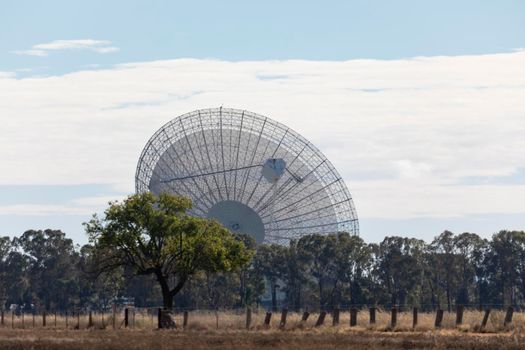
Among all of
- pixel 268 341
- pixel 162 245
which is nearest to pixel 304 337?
pixel 268 341

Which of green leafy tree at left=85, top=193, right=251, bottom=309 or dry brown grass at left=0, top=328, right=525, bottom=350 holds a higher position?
green leafy tree at left=85, top=193, right=251, bottom=309

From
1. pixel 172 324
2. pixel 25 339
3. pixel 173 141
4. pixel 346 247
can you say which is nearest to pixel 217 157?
pixel 173 141

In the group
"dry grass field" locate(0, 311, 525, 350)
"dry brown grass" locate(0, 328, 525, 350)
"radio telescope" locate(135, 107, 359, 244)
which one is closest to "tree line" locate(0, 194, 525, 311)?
"radio telescope" locate(135, 107, 359, 244)

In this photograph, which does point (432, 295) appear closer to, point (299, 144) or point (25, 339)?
point (299, 144)

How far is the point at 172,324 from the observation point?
251ft

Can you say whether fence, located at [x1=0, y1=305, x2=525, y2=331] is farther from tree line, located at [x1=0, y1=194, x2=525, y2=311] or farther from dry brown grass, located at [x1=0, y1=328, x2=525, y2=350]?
tree line, located at [x1=0, y1=194, x2=525, y2=311]

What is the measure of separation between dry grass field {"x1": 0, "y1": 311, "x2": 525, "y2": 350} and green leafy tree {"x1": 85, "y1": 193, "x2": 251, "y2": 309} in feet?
18.9

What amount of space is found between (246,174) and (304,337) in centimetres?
7638

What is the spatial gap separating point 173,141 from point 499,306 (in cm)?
4702

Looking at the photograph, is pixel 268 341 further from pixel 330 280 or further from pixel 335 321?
pixel 330 280

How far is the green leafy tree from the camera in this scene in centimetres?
8575

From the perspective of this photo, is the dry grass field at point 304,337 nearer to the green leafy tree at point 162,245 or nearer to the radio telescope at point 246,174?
the green leafy tree at point 162,245

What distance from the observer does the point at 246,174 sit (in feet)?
443

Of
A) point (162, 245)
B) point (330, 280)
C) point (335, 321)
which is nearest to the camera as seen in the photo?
point (335, 321)
